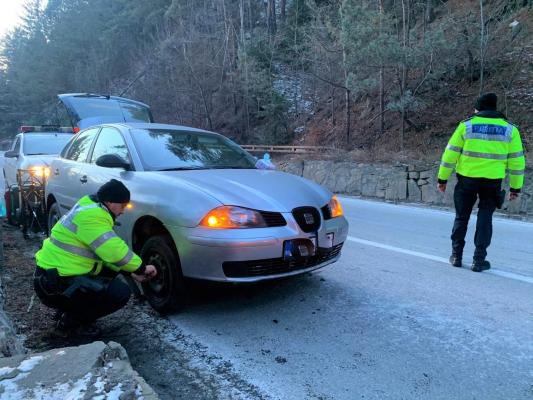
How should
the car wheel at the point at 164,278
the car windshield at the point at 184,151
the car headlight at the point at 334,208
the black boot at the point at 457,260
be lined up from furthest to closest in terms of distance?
the black boot at the point at 457,260 → the car windshield at the point at 184,151 → the car headlight at the point at 334,208 → the car wheel at the point at 164,278

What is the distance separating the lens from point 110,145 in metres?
4.91

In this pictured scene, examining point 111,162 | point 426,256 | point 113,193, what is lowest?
point 426,256

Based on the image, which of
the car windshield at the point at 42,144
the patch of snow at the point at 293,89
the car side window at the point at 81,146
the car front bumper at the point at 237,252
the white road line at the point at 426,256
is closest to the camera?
the car front bumper at the point at 237,252

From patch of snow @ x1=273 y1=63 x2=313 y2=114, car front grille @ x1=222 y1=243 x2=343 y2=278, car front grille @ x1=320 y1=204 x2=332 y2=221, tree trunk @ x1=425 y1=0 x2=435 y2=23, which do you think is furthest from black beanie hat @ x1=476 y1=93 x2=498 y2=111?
patch of snow @ x1=273 y1=63 x2=313 y2=114

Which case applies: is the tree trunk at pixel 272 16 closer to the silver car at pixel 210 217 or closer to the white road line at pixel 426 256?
the white road line at pixel 426 256

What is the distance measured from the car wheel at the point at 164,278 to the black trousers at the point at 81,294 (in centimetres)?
37

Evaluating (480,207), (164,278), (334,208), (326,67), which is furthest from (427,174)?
(326,67)

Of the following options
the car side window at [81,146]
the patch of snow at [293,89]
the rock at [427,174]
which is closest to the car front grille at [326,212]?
the car side window at [81,146]

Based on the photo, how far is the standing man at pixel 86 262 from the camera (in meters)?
3.26

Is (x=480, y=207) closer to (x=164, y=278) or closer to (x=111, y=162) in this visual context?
(x=164, y=278)

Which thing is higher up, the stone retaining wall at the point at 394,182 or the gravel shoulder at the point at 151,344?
the stone retaining wall at the point at 394,182

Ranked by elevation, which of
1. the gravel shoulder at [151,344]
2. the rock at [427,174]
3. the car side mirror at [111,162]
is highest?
the car side mirror at [111,162]

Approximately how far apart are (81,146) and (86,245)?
9.09ft

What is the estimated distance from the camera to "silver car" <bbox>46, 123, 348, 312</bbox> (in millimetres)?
3445
